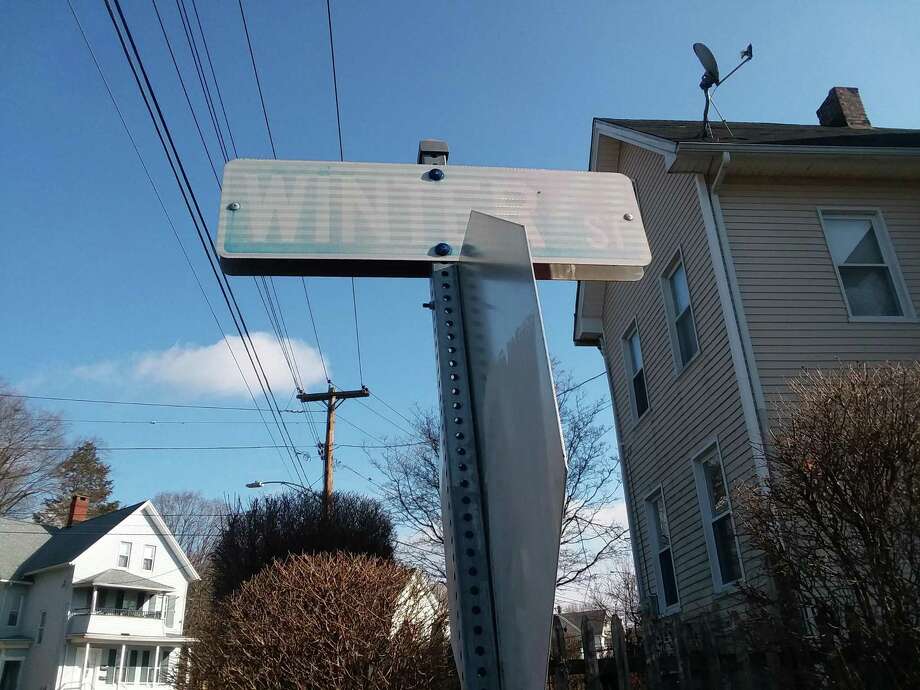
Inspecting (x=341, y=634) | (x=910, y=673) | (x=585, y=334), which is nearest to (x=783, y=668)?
(x=910, y=673)

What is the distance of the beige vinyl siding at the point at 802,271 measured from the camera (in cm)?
858

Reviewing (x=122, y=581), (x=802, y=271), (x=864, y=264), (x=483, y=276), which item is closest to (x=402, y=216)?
(x=483, y=276)

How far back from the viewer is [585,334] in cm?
1444

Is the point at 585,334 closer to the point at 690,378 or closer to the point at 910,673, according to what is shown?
the point at 690,378

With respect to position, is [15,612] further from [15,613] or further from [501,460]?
[501,460]

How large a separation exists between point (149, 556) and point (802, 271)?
107 ft

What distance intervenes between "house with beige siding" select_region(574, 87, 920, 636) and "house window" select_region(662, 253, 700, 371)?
1.0 inches

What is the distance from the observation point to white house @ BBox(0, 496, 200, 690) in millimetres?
29484

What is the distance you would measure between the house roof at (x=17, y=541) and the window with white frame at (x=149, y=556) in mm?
4926

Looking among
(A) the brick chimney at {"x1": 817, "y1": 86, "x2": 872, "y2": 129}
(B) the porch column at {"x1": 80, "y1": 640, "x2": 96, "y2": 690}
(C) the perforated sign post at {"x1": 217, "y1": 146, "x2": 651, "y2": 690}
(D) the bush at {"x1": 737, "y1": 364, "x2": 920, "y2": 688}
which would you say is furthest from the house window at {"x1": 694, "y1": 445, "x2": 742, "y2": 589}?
(B) the porch column at {"x1": 80, "y1": 640, "x2": 96, "y2": 690}

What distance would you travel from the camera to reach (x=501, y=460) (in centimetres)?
116

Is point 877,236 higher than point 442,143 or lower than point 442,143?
higher

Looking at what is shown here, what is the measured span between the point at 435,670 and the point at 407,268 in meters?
7.06

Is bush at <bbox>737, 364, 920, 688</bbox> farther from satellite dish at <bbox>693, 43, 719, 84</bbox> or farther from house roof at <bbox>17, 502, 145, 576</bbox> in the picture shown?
house roof at <bbox>17, 502, 145, 576</bbox>
